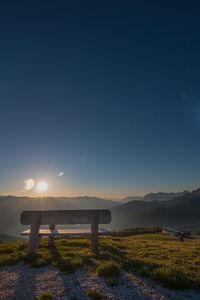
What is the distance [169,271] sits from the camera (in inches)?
306

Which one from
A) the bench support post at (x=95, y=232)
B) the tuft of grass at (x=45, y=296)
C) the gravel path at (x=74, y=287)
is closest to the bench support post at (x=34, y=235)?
the gravel path at (x=74, y=287)

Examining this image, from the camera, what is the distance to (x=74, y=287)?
7.16m

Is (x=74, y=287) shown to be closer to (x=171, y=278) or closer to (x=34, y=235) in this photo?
(x=171, y=278)

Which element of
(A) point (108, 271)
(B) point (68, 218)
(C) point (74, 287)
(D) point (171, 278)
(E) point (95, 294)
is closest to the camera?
(E) point (95, 294)

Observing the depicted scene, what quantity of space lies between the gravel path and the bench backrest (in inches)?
112

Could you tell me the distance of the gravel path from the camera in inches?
257

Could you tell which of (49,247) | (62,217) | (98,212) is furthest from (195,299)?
(49,247)

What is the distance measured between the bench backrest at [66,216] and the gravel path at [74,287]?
284cm

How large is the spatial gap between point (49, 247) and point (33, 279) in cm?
526

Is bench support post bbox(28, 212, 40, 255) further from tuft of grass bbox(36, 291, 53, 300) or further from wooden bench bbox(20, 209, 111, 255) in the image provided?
tuft of grass bbox(36, 291, 53, 300)

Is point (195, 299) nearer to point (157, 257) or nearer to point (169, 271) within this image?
point (169, 271)

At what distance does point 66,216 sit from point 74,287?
4.39 m

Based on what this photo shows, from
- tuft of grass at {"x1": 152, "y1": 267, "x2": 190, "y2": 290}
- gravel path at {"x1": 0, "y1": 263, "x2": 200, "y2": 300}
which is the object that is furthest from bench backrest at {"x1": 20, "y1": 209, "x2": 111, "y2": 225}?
tuft of grass at {"x1": 152, "y1": 267, "x2": 190, "y2": 290}

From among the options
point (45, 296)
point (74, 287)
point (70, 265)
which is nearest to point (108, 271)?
point (74, 287)
